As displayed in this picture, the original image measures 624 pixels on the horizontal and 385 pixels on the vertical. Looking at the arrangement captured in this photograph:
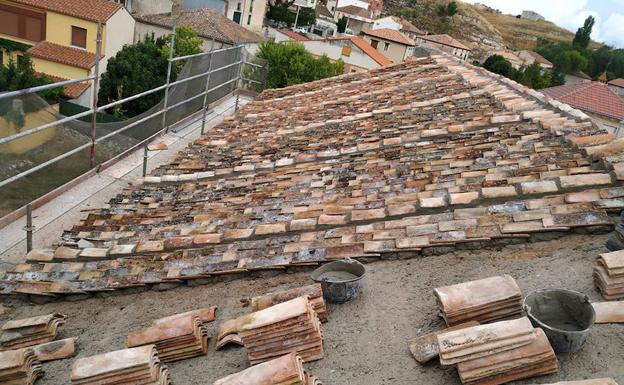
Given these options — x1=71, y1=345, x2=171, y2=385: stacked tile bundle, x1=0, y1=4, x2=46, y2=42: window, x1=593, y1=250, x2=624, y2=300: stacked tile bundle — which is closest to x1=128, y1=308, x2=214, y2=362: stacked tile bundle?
x1=71, y1=345, x2=171, y2=385: stacked tile bundle

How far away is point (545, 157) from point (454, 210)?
1.22 meters

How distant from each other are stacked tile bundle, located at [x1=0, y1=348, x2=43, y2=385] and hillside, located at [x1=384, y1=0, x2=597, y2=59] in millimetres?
92733

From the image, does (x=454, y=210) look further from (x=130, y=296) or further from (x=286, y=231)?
(x=130, y=296)

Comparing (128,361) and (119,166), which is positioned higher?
(128,361)

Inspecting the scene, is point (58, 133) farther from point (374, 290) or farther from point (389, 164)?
point (374, 290)

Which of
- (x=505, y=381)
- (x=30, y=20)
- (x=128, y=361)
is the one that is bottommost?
(x=30, y=20)

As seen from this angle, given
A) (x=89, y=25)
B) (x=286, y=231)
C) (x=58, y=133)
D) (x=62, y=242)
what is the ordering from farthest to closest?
1. (x=89, y=25)
2. (x=58, y=133)
3. (x=62, y=242)
4. (x=286, y=231)

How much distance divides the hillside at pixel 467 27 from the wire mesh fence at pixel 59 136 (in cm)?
8588

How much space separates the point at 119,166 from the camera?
864 cm

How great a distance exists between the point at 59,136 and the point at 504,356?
268 inches

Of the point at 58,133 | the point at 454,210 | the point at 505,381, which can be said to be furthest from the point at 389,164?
the point at 58,133

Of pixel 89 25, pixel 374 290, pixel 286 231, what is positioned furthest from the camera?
pixel 89 25

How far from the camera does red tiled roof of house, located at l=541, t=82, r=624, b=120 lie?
2983 centimetres

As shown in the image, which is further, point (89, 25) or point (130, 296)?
point (89, 25)
